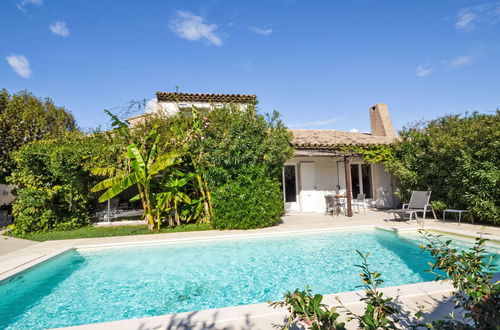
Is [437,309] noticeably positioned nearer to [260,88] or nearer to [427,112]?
[260,88]

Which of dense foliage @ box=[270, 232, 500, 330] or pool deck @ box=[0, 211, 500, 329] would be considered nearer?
dense foliage @ box=[270, 232, 500, 330]

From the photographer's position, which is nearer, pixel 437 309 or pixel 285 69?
pixel 437 309

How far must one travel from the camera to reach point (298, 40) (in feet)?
46.3

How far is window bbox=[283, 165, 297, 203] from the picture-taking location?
627 inches

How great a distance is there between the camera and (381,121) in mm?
21125

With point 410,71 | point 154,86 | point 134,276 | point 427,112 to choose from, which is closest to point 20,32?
point 154,86

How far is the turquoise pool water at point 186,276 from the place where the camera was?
4.91m

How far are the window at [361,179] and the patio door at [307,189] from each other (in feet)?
10.7

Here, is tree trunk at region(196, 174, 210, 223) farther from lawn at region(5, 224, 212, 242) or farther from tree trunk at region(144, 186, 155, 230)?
tree trunk at region(144, 186, 155, 230)

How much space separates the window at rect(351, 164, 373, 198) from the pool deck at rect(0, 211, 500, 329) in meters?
5.73

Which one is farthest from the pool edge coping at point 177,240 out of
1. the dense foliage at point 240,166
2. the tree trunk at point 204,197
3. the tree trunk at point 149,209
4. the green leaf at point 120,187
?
the tree trunk at point 204,197

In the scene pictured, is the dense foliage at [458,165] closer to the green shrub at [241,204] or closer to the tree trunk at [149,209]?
the green shrub at [241,204]

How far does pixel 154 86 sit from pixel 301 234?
44.9 feet

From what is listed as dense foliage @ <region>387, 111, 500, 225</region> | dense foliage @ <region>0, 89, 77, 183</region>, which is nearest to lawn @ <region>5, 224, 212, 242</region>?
dense foliage @ <region>0, 89, 77, 183</region>
